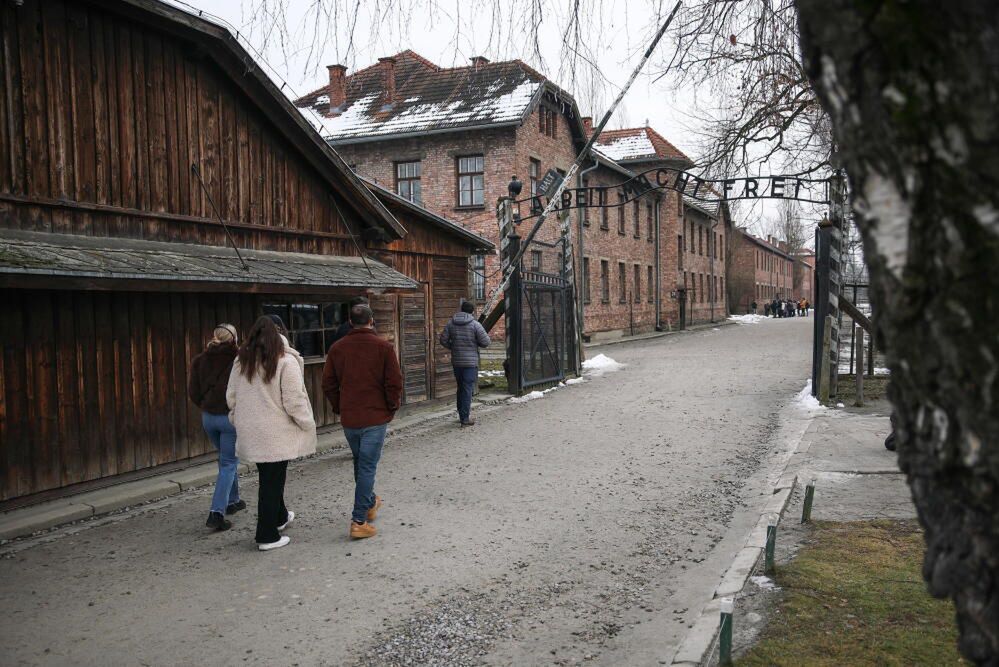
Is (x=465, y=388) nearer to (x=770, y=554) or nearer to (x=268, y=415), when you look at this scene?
(x=268, y=415)

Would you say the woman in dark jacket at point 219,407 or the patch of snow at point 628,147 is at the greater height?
the patch of snow at point 628,147

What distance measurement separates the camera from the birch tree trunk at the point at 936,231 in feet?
5.17

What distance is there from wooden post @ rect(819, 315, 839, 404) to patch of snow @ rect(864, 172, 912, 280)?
→ 41.8ft

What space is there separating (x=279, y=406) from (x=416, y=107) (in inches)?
949

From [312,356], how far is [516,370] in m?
5.25

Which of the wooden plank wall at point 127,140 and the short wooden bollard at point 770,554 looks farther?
the wooden plank wall at point 127,140

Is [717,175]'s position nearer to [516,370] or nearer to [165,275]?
[516,370]

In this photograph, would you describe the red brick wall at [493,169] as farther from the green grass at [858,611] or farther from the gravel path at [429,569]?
the green grass at [858,611]

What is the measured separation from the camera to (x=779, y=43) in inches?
295

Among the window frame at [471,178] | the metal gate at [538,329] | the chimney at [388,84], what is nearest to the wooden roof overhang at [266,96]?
the metal gate at [538,329]

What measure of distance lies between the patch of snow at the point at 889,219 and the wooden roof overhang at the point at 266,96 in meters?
8.79

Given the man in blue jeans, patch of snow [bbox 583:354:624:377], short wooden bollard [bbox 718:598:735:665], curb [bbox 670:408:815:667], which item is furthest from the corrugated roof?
patch of snow [bbox 583:354:624:377]

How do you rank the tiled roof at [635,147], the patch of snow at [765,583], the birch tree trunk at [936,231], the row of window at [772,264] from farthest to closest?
the row of window at [772,264], the tiled roof at [635,147], the patch of snow at [765,583], the birch tree trunk at [936,231]

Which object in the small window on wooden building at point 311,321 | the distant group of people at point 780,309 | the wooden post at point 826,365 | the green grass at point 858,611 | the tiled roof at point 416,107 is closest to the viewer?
the green grass at point 858,611
